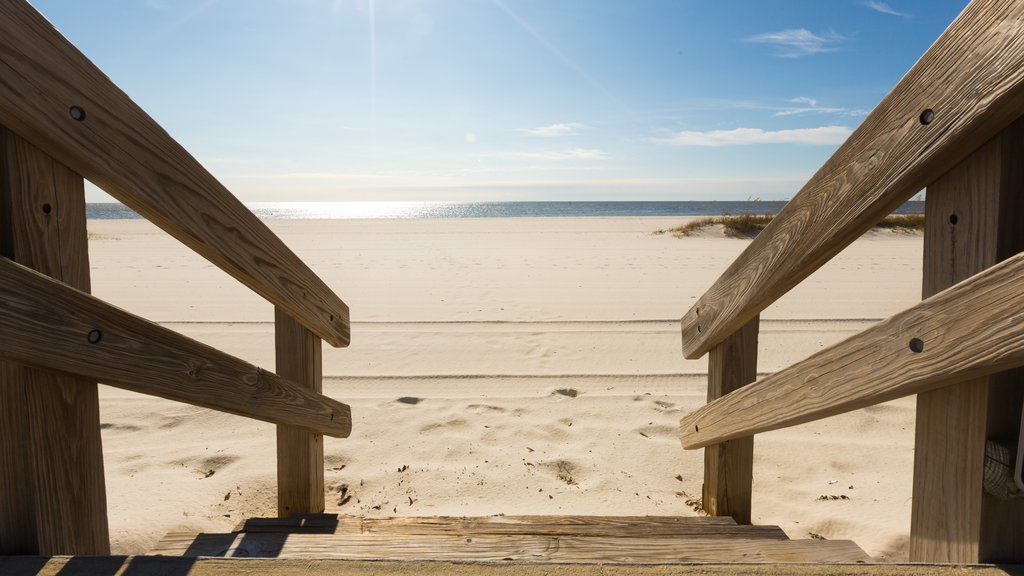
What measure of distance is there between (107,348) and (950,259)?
1812 mm

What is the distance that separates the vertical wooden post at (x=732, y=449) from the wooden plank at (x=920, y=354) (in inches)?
24.9

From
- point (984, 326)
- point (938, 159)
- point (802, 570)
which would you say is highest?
point (938, 159)

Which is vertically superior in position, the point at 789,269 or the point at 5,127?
the point at 5,127

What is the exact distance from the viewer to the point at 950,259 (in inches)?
51.0

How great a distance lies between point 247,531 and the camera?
2.23m

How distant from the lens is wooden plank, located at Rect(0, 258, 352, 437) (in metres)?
1.21

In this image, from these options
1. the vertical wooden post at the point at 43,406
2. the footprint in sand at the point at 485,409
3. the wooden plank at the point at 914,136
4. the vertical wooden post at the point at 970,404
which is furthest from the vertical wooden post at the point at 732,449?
the vertical wooden post at the point at 43,406

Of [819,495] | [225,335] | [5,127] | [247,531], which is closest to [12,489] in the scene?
[5,127]

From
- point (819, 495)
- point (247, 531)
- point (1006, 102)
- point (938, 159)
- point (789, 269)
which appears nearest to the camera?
point (1006, 102)

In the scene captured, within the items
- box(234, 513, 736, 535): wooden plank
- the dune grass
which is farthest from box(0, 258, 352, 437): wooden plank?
the dune grass

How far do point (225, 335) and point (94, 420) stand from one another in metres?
5.31

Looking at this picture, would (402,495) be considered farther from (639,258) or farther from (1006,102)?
(639,258)

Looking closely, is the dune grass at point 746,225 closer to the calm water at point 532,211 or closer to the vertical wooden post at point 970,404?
the calm water at point 532,211

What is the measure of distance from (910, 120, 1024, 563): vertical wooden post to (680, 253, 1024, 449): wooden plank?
4.8 inches
